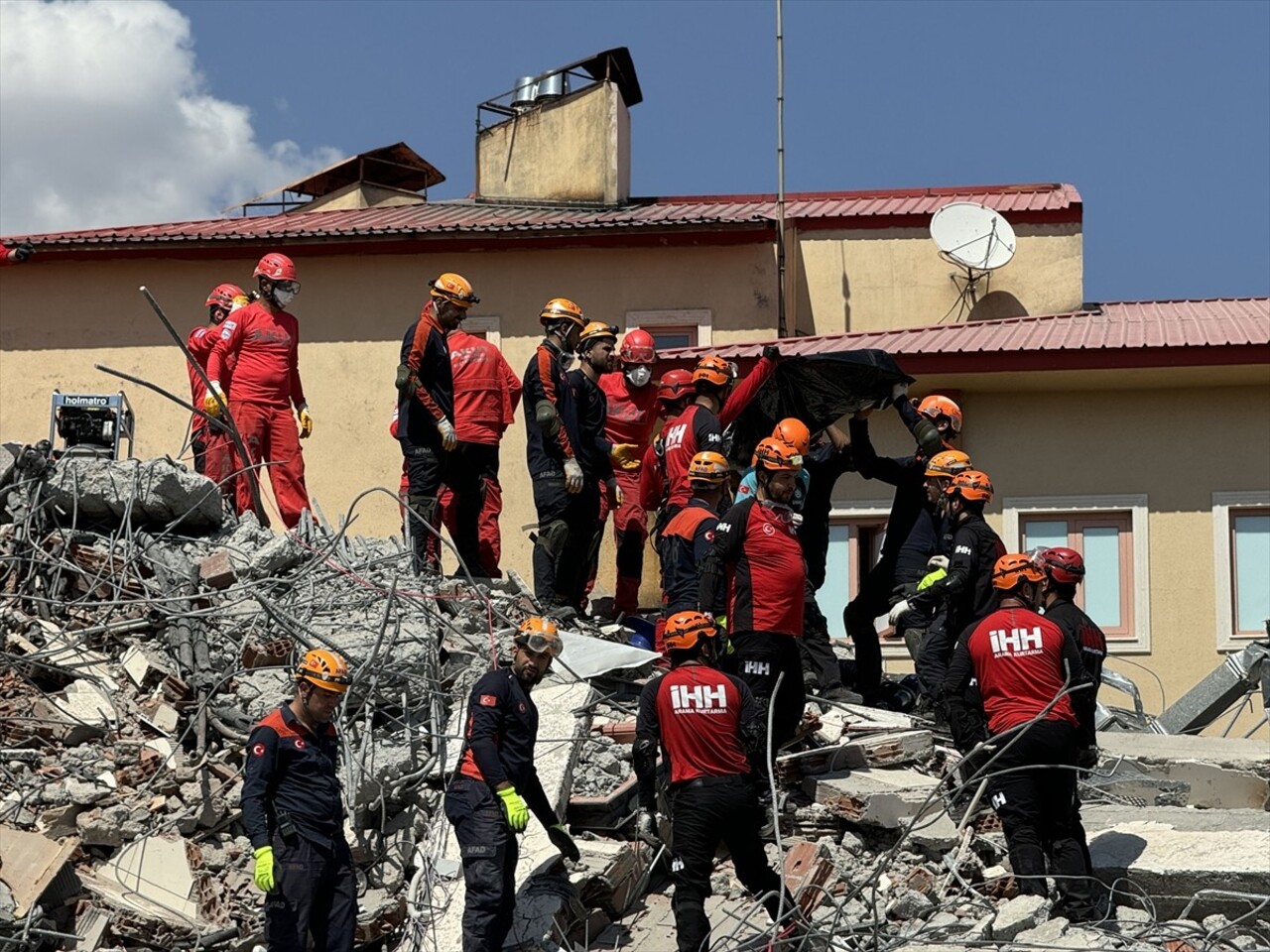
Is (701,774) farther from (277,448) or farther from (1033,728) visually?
(277,448)

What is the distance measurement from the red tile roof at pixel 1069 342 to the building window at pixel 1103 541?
1.34 metres

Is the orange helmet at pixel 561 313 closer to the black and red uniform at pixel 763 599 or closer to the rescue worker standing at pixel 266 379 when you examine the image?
the rescue worker standing at pixel 266 379

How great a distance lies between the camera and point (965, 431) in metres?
17.3

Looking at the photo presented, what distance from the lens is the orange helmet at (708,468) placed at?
1162cm

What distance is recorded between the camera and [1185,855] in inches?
394

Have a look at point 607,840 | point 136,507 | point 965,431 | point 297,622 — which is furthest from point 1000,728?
point 965,431

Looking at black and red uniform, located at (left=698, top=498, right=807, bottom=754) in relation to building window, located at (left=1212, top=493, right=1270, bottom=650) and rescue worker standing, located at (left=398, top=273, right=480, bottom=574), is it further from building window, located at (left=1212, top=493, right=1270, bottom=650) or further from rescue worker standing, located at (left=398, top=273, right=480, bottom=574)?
building window, located at (left=1212, top=493, right=1270, bottom=650)

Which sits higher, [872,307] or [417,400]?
[872,307]

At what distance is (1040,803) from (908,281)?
12160 mm

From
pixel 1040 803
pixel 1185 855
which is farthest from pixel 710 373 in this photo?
pixel 1185 855

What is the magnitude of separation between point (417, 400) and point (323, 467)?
852 cm

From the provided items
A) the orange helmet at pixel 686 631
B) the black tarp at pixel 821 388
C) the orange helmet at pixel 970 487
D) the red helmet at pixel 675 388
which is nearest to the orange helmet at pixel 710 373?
the red helmet at pixel 675 388

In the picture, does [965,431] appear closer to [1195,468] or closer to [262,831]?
[1195,468]

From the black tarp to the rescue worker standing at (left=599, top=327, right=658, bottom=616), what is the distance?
1.03 m
